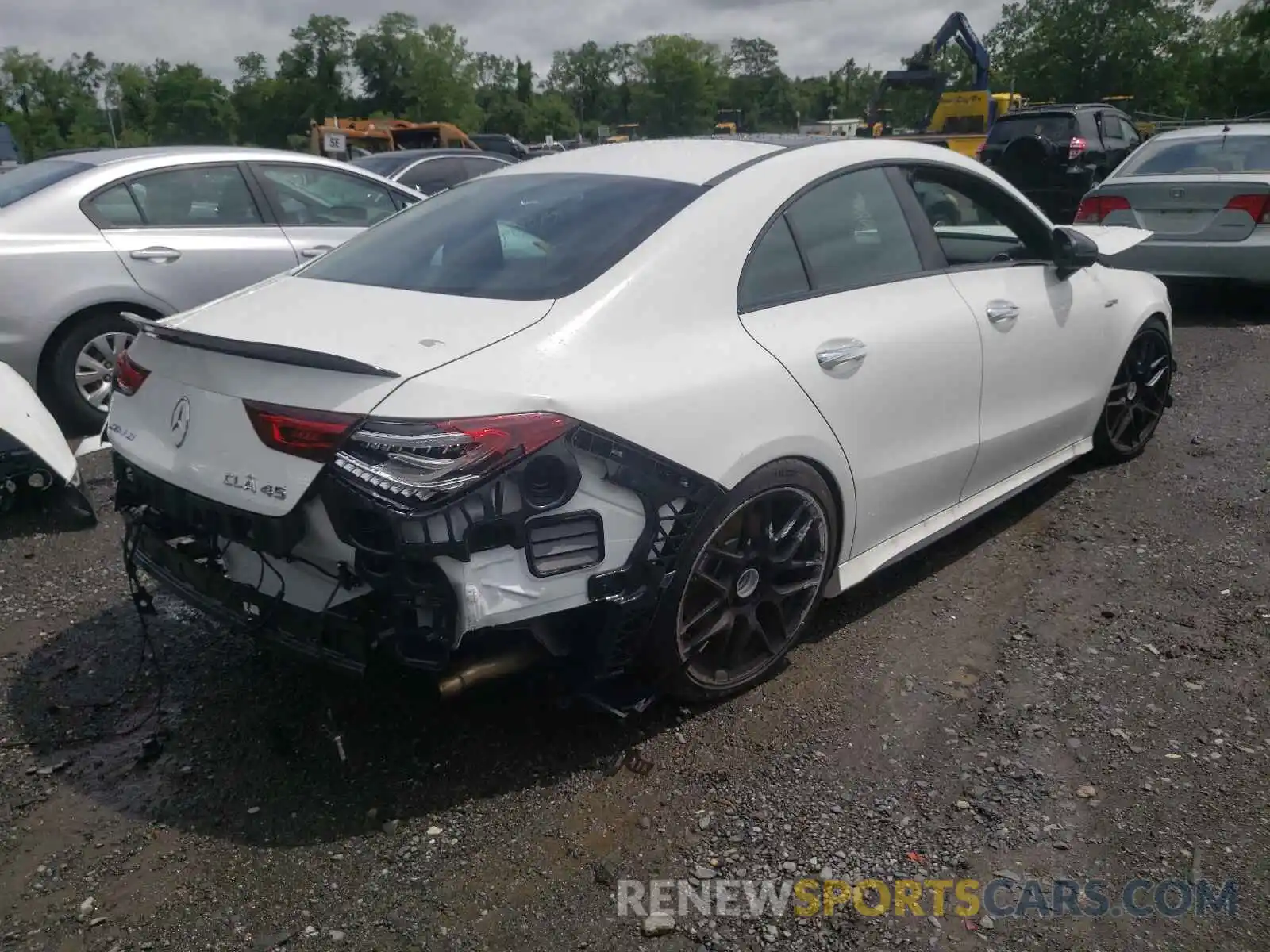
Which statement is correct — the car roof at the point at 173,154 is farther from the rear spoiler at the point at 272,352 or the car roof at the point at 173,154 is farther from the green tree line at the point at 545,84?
the green tree line at the point at 545,84

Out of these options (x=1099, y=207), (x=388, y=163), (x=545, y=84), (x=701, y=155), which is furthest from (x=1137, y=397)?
(x=545, y=84)

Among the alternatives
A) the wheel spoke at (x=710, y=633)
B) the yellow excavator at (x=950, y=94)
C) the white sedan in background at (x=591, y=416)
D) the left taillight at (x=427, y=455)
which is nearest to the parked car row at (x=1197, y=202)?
the white sedan in background at (x=591, y=416)

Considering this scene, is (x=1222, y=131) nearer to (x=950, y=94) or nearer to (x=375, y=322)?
(x=375, y=322)

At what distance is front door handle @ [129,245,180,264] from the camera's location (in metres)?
5.54

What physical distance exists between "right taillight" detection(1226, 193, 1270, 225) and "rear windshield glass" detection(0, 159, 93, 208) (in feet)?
26.2

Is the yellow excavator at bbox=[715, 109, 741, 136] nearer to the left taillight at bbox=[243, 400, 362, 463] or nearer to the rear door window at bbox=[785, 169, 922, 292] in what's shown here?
the rear door window at bbox=[785, 169, 922, 292]

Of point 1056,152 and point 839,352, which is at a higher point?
point 1056,152

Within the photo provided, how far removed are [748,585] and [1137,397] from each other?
3041mm

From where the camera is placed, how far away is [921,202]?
3.68 m

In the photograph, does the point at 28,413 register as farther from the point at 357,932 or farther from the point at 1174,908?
the point at 1174,908

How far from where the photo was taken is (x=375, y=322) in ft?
8.70

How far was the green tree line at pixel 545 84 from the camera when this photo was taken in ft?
172

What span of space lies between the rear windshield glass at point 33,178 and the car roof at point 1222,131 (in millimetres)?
8679

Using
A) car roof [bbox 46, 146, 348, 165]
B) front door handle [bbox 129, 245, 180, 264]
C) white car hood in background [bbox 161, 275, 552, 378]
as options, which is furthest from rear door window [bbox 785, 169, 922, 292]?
front door handle [bbox 129, 245, 180, 264]
